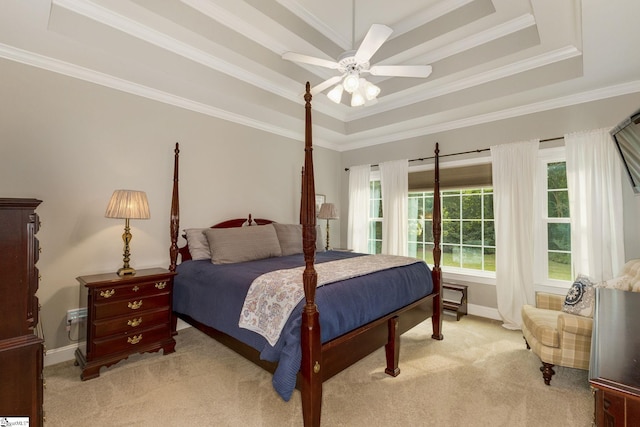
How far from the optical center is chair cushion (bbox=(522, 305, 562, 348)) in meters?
2.21

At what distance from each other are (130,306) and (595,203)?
4451 millimetres

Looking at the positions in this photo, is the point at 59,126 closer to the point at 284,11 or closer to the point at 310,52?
the point at 284,11

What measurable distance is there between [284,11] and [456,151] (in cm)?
274

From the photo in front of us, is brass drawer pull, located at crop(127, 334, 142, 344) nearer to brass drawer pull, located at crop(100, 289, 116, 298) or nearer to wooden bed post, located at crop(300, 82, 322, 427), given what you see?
brass drawer pull, located at crop(100, 289, 116, 298)

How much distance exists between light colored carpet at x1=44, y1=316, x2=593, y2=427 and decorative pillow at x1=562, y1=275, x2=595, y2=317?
55 cm

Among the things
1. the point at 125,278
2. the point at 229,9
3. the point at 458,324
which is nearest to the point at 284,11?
the point at 229,9

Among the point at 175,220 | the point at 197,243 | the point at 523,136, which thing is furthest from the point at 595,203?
the point at 175,220

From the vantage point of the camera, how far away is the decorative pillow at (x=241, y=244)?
302 centimetres

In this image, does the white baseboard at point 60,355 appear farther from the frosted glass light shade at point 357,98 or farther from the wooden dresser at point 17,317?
the frosted glass light shade at point 357,98

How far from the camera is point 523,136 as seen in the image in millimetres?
3492

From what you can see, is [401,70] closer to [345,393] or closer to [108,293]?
[345,393]

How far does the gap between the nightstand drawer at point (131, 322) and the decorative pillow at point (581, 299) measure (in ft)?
11.0

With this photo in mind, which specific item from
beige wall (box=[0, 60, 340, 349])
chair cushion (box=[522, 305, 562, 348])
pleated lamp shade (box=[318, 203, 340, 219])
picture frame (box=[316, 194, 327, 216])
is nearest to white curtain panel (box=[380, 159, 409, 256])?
pleated lamp shade (box=[318, 203, 340, 219])

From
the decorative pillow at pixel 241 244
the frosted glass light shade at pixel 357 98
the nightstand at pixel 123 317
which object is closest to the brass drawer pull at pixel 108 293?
the nightstand at pixel 123 317
